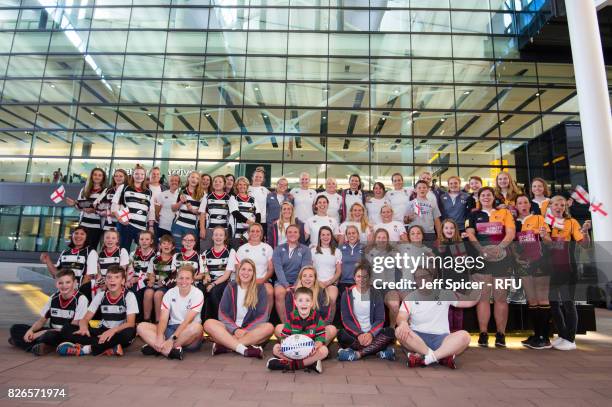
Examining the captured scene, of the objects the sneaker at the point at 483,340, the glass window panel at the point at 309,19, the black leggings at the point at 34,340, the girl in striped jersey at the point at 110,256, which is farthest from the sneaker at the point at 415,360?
the glass window panel at the point at 309,19

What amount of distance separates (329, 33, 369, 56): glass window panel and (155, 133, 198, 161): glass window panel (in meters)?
7.62

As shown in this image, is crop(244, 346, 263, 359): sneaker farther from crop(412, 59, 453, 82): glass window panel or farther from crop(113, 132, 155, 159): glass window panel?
crop(412, 59, 453, 82): glass window panel

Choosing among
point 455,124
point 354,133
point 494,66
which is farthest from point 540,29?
point 354,133

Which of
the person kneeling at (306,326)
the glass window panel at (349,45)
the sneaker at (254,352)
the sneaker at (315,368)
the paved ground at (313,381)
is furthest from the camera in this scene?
the glass window panel at (349,45)

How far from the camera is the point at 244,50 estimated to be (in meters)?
16.6

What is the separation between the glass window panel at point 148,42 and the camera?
1681cm

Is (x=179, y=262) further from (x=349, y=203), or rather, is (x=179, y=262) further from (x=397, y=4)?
(x=397, y=4)

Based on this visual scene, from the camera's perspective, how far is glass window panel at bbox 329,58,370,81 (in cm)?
1617

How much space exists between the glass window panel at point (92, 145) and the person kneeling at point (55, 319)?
1288 cm

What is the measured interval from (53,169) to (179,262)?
14427 mm

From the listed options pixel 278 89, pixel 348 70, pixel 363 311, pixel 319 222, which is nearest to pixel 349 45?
pixel 348 70

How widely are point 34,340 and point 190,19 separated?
16.6 m

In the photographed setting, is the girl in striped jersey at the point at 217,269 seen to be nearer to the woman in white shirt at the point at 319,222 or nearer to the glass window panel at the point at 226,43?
the woman in white shirt at the point at 319,222

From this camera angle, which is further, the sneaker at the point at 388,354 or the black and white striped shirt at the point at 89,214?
the black and white striped shirt at the point at 89,214
